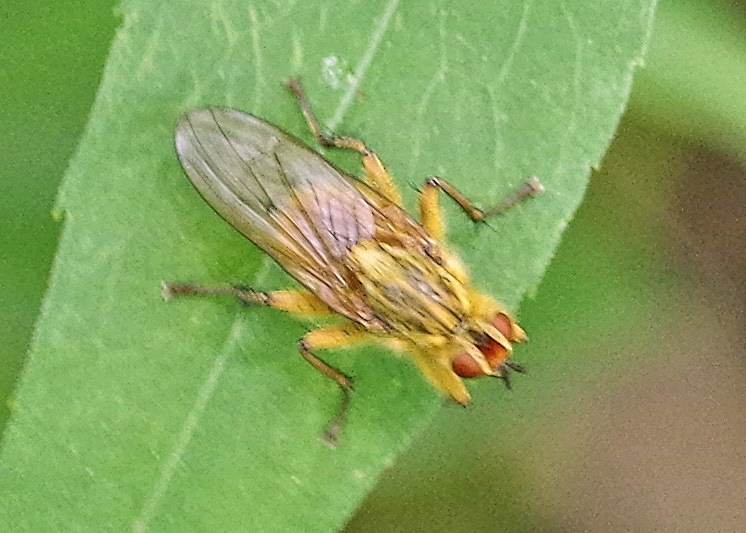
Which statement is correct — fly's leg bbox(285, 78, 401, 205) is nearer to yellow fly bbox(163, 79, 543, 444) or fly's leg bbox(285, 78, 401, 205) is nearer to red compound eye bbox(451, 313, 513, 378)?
yellow fly bbox(163, 79, 543, 444)

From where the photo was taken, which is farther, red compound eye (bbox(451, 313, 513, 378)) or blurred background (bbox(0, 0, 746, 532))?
blurred background (bbox(0, 0, 746, 532))

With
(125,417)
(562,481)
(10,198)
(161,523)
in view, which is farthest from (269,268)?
(562,481)

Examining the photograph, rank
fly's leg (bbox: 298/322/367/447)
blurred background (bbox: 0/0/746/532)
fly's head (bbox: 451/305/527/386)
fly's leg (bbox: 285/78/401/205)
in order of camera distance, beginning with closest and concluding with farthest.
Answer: fly's leg (bbox: 285/78/401/205) → fly's leg (bbox: 298/322/367/447) → fly's head (bbox: 451/305/527/386) → blurred background (bbox: 0/0/746/532)

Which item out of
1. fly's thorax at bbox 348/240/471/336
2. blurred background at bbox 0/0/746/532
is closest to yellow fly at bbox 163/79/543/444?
fly's thorax at bbox 348/240/471/336

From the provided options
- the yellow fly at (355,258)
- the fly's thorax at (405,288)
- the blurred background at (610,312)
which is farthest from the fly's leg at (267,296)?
the blurred background at (610,312)

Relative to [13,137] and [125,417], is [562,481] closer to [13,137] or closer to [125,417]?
[125,417]

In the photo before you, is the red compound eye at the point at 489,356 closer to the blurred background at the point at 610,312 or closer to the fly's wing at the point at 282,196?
the fly's wing at the point at 282,196

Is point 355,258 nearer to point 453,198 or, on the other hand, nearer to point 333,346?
point 333,346
